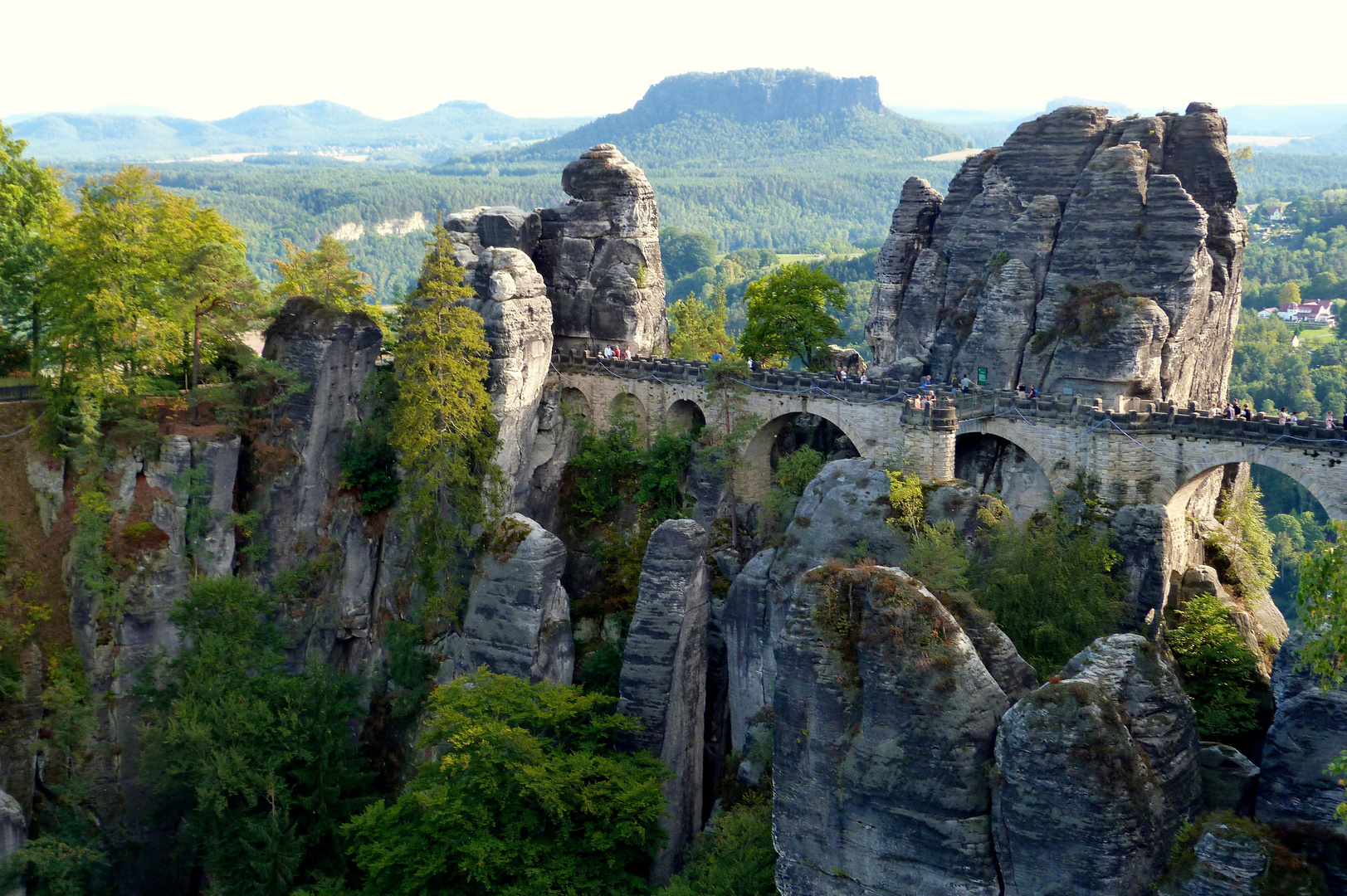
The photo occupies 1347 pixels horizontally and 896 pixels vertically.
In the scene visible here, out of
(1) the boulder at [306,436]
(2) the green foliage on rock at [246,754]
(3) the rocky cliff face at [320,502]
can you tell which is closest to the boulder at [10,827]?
(2) the green foliage on rock at [246,754]

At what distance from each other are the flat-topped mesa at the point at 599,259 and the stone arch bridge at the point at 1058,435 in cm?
→ 346

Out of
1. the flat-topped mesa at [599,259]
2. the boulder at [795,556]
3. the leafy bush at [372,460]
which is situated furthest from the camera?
the flat-topped mesa at [599,259]

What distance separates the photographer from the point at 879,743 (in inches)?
936

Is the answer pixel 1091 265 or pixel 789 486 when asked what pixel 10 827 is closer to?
pixel 789 486

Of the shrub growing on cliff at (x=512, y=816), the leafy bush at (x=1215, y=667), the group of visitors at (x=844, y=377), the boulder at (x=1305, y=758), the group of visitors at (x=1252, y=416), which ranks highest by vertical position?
the group of visitors at (x=1252, y=416)

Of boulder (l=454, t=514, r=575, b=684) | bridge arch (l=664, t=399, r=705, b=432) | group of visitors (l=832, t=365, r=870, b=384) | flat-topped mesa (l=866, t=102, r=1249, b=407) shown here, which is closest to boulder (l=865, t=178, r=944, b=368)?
flat-topped mesa (l=866, t=102, r=1249, b=407)

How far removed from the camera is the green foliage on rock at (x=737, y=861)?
1105 inches

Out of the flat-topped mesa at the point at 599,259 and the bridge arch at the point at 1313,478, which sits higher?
the flat-topped mesa at the point at 599,259

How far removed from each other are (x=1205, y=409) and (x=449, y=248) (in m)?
23.0

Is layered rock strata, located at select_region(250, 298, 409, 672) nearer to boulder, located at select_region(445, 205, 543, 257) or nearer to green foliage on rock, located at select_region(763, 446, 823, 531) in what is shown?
boulder, located at select_region(445, 205, 543, 257)

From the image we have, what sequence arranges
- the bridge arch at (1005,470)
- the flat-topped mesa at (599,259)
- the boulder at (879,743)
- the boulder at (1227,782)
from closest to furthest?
the boulder at (879,743), the boulder at (1227,782), the bridge arch at (1005,470), the flat-topped mesa at (599,259)

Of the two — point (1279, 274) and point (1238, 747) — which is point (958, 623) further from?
point (1279, 274)

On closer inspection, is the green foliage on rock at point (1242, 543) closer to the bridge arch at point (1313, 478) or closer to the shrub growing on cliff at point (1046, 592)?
the bridge arch at point (1313, 478)

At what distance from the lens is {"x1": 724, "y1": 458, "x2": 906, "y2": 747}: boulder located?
33750mm
